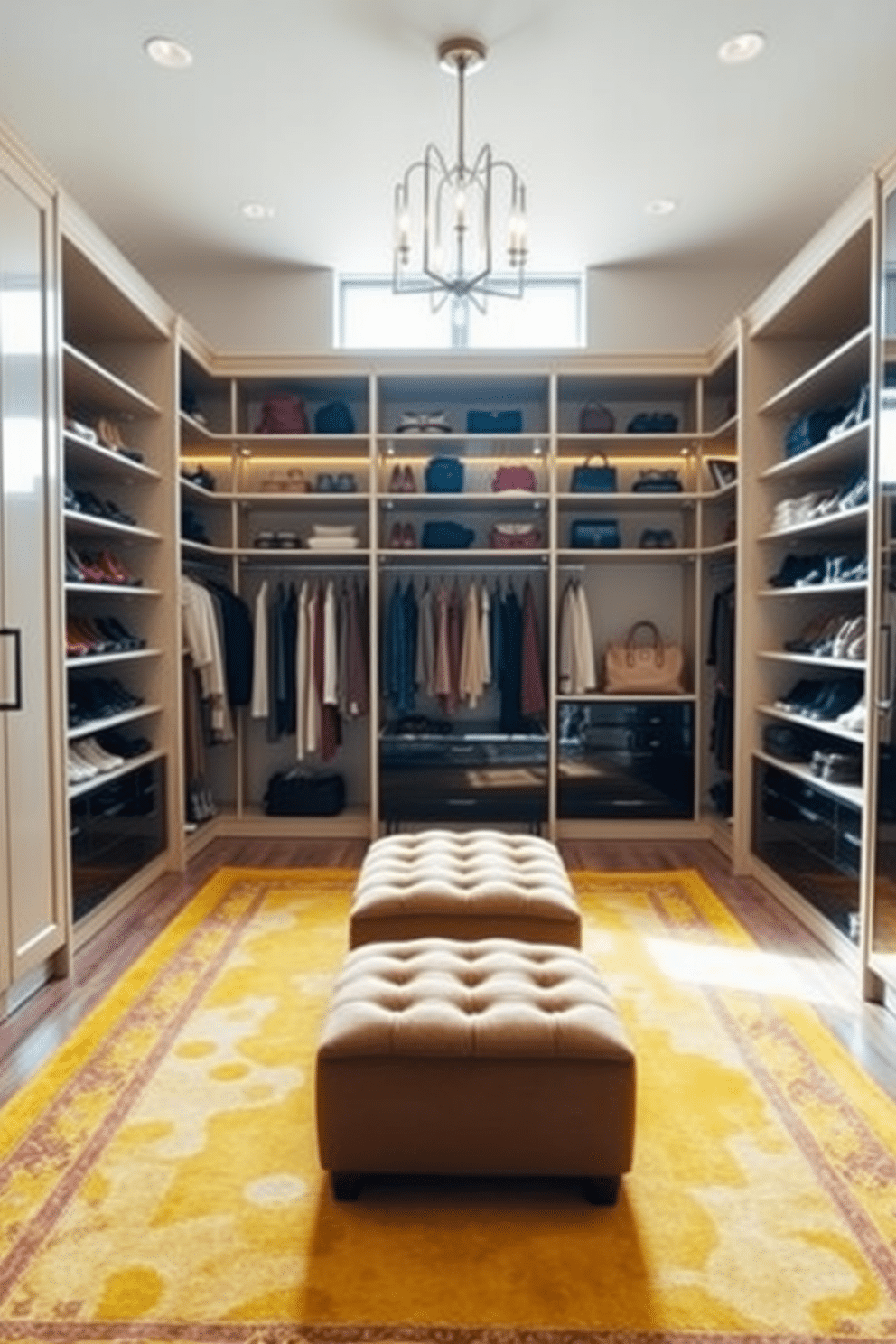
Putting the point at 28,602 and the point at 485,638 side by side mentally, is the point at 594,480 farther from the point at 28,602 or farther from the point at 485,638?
the point at 28,602

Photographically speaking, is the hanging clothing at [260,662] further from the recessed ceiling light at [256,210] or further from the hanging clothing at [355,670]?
the recessed ceiling light at [256,210]

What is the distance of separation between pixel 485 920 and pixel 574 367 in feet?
10.7

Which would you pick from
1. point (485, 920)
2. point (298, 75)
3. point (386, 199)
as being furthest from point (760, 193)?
point (485, 920)

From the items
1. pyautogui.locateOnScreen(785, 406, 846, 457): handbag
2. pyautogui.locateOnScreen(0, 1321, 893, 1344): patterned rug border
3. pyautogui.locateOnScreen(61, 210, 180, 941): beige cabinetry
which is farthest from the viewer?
pyautogui.locateOnScreen(785, 406, 846, 457): handbag

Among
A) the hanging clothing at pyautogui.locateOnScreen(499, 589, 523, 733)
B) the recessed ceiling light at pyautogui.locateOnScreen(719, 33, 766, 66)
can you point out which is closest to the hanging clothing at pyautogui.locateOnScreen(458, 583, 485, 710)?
the hanging clothing at pyautogui.locateOnScreen(499, 589, 523, 733)

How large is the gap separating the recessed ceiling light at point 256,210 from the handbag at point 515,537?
79.1 inches

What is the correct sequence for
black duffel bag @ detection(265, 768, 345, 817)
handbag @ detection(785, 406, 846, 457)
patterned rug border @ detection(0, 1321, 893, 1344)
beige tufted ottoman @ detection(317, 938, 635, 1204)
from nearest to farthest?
patterned rug border @ detection(0, 1321, 893, 1344) < beige tufted ottoman @ detection(317, 938, 635, 1204) < handbag @ detection(785, 406, 846, 457) < black duffel bag @ detection(265, 768, 345, 817)

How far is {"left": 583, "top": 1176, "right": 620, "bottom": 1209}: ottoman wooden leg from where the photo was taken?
5.76 ft

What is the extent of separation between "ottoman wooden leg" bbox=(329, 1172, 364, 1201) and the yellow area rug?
3 centimetres

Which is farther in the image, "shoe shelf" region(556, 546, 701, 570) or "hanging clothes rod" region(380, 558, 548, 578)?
"hanging clothes rod" region(380, 558, 548, 578)

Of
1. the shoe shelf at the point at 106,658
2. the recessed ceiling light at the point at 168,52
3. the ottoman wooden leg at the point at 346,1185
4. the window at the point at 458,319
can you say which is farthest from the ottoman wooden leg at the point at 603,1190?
the window at the point at 458,319

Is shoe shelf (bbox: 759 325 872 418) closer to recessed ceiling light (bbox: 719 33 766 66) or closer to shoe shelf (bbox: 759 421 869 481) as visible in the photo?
shoe shelf (bbox: 759 421 869 481)

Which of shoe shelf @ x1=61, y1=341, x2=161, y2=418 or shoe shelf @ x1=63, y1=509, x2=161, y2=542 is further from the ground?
shoe shelf @ x1=61, y1=341, x2=161, y2=418

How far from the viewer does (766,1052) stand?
7.90 feet
